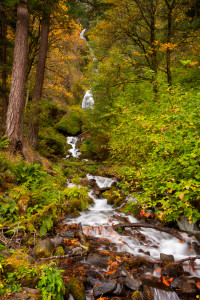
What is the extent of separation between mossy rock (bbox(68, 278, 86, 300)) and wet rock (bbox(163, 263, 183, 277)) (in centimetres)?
196

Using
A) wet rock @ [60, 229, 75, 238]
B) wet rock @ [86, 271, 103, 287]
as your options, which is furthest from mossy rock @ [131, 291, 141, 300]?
wet rock @ [60, 229, 75, 238]

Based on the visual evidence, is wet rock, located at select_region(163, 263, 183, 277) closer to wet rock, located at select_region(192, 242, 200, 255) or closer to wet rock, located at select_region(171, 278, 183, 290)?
wet rock, located at select_region(171, 278, 183, 290)

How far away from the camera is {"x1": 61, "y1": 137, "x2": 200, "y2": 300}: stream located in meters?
3.84

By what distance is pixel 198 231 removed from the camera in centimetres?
610

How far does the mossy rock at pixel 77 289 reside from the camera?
3.44 m

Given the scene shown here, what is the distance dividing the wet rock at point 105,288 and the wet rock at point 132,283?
11.4 inches

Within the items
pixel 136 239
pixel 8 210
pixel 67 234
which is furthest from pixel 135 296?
pixel 8 210

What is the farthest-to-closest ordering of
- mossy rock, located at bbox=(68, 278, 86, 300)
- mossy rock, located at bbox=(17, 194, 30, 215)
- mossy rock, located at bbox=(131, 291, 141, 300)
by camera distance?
mossy rock, located at bbox=(17, 194, 30, 215) → mossy rock, located at bbox=(131, 291, 141, 300) → mossy rock, located at bbox=(68, 278, 86, 300)

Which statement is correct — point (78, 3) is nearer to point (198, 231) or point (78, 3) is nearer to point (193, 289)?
point (198, 231)

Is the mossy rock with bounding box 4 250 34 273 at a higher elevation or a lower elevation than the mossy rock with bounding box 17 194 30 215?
lower

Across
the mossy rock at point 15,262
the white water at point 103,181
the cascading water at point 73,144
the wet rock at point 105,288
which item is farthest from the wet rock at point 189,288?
the cascading water at point 73,144

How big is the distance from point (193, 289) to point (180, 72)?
36.0 feet

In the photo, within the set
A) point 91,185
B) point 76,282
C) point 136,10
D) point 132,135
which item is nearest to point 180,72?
point 136,10

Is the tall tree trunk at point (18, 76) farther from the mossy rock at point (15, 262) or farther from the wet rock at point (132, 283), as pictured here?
the wet rock at point (132, 283)
